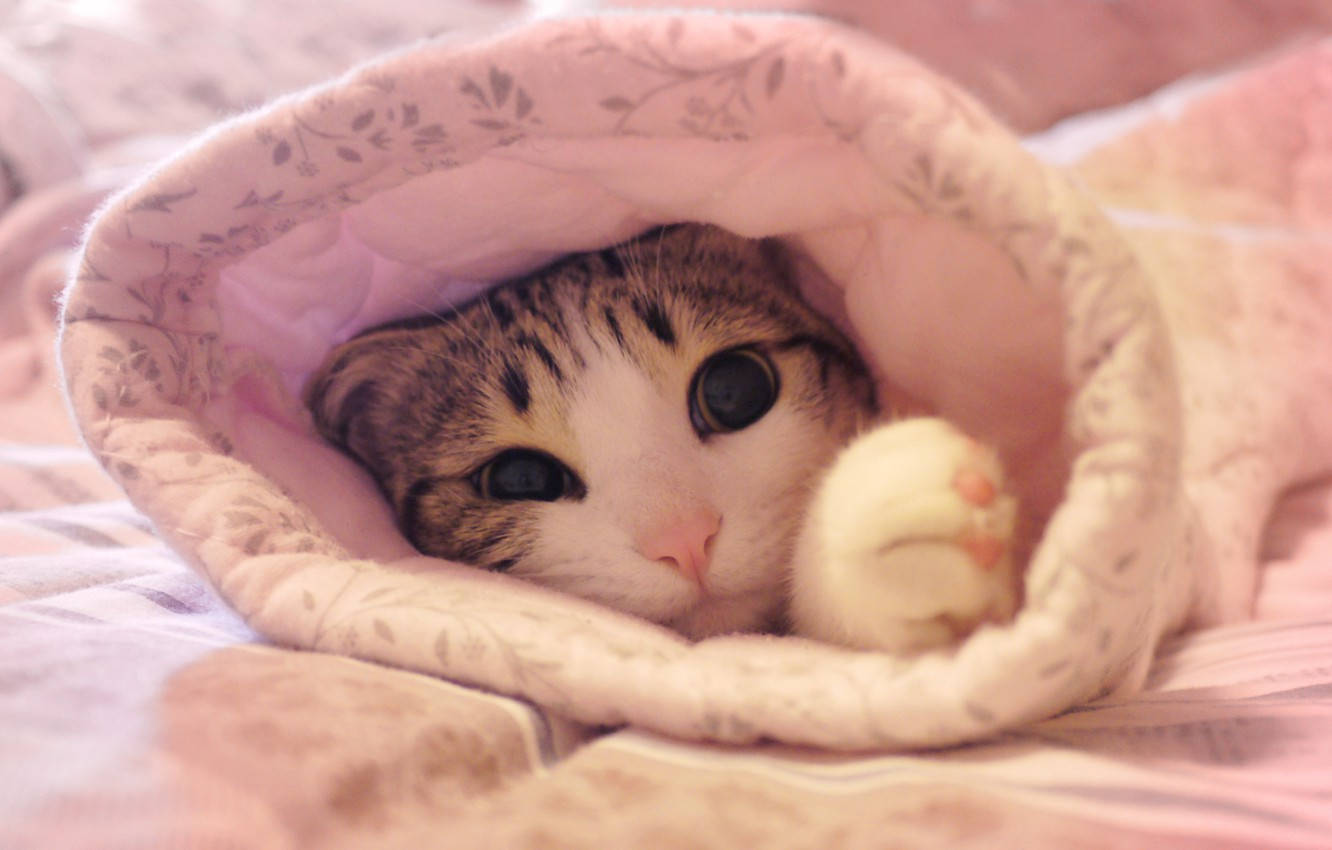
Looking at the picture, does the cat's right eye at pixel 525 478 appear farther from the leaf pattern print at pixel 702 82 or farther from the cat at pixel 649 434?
the leaf pattern print at pixel 702 82

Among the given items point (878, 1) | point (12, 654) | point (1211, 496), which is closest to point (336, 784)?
point (12, 654)

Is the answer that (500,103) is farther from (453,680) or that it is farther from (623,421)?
(453,680)

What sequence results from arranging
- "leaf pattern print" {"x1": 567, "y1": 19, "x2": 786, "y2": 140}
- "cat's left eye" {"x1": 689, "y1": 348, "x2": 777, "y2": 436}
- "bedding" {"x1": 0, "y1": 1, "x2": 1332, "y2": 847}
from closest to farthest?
"bedding" {"x1": 0, "y1": 1, "x2": 1332, "y2": 847}
"leaf pattern print" {"x1": 567, "y1": 19, "x2": 786, "y2": 140}
"cat's left eye" {"x1": 689, "y1": 348, "x2": 777, "y2": 436}

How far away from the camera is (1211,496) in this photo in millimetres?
932

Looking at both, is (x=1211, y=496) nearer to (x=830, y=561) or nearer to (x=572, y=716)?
(x=830, y=561)

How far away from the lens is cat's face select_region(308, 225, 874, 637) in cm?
78

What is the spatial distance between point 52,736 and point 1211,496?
1.06m

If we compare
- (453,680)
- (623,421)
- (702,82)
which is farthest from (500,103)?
(453,680)

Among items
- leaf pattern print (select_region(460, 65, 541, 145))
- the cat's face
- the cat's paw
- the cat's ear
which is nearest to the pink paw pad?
the cat's paw

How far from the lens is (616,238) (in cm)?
96

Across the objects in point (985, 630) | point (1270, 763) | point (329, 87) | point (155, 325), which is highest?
point (329, 87)

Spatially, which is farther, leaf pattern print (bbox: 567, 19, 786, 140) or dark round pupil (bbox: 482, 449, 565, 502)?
dark round pupil (bbox: 482, 449, 565, 502)

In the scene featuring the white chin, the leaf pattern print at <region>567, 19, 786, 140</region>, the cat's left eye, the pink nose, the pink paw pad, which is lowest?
the white chin

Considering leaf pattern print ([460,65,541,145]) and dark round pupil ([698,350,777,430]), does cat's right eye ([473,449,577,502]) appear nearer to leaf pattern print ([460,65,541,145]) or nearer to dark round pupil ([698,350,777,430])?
dark round pupil ([698,350,777,430])
